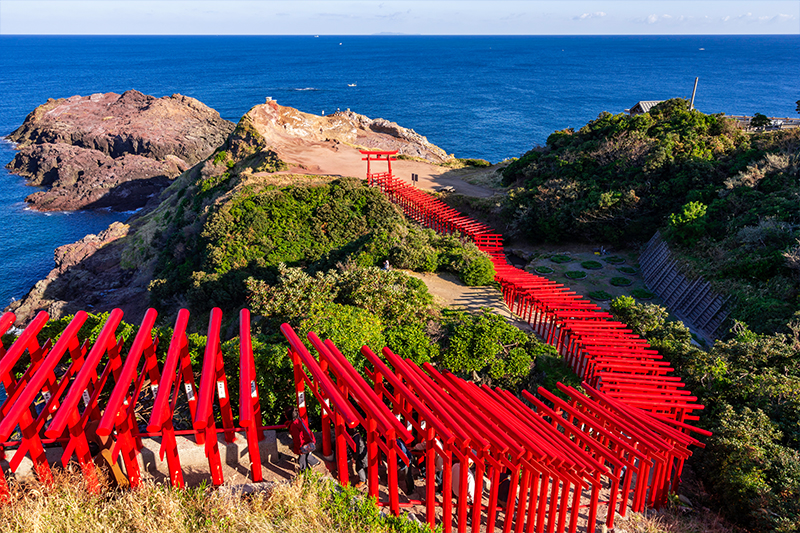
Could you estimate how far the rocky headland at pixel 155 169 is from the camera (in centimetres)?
3459

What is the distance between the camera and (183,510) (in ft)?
20.6

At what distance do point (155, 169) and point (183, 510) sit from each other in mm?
63014

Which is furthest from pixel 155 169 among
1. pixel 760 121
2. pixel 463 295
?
pixel 760 121

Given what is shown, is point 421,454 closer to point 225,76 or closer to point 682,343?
point 682,343

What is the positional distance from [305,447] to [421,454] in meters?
1.89

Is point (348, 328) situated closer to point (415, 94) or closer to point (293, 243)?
point (293, 243)

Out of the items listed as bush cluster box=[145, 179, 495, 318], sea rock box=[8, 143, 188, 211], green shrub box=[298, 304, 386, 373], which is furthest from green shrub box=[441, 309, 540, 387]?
sea rock box=[8, 143, 188, 211]

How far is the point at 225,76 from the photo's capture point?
165m

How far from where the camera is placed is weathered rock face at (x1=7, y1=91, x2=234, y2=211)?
57344 mm

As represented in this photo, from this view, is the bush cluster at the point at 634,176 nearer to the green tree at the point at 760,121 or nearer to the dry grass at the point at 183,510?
the green tree at the point at 760,121

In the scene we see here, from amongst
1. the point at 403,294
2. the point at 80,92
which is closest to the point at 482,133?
the point at 403,294

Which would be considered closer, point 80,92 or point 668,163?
point 668,163

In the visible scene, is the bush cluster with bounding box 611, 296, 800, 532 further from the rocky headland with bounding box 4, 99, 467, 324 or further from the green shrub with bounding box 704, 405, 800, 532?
the rocky headland with bounding box 4, 99, 467, 324

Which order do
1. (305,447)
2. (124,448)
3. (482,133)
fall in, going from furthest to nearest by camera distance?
(482,133) < (305,447) < (124,448)
